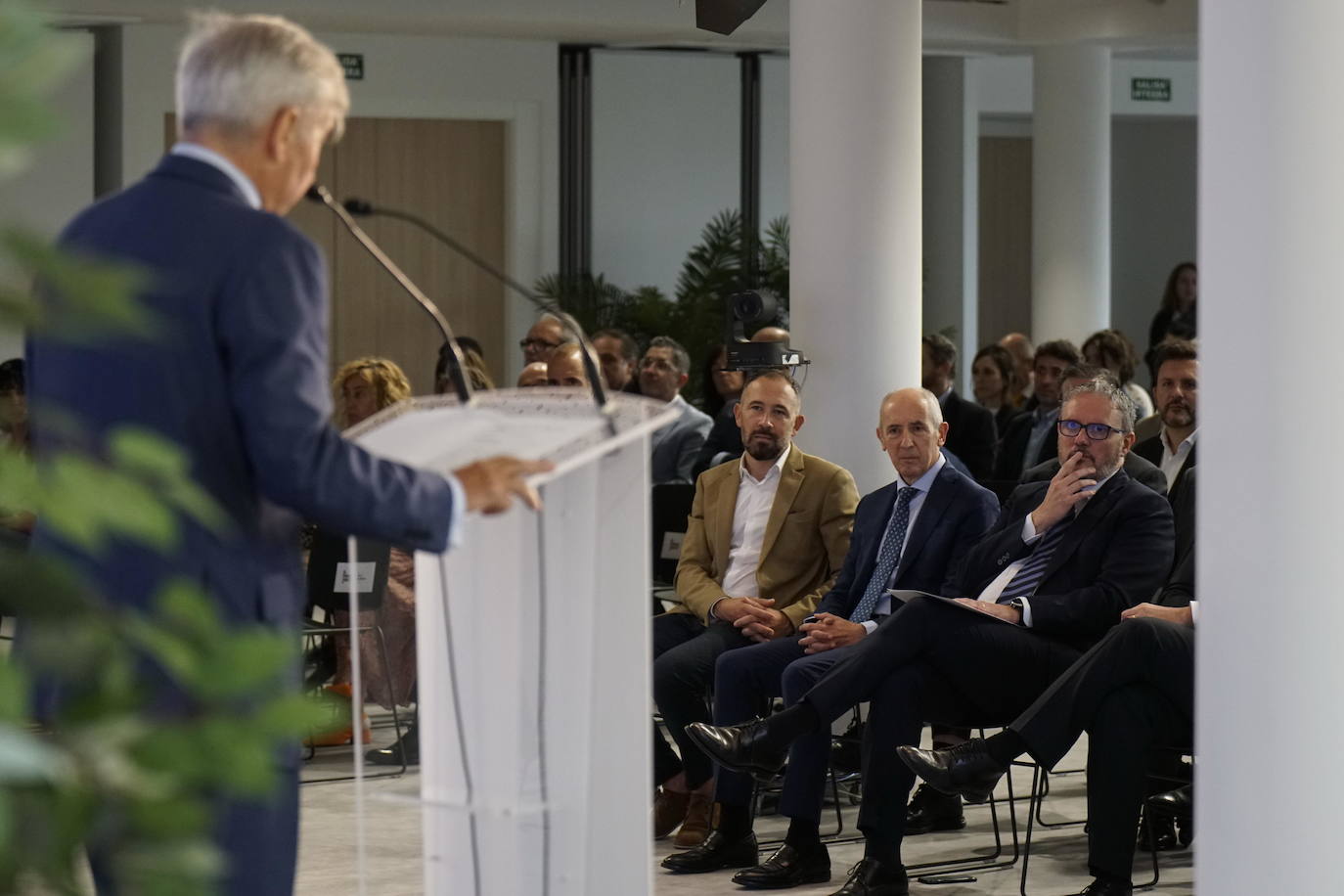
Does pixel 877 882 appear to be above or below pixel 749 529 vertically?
below

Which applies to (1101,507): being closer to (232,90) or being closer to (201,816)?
(232,90)

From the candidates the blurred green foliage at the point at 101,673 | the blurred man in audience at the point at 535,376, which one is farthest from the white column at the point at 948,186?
the blurred green foliage at the point at 101,673

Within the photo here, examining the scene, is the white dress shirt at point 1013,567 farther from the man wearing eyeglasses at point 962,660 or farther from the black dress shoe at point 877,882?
the black dress shoe at point 877,882

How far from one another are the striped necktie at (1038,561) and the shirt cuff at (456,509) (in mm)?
2672

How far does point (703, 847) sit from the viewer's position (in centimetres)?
448

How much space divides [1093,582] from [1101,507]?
0.60ft

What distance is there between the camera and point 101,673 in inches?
20.6

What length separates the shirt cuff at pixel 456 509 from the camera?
1949 mm

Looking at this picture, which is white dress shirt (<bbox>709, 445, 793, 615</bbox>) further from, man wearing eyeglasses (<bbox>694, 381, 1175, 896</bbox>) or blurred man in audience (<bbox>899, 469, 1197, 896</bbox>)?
blurred man in audience (<bbox>899, 469, 1197, 896</bbox>)


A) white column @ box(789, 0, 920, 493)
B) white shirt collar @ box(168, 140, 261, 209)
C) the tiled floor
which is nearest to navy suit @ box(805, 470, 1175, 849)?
the tiled floor

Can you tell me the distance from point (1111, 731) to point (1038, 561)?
27.4 inches

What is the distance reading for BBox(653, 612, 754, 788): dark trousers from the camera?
187 inches

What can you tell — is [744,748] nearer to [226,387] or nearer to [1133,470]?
[1133,470]

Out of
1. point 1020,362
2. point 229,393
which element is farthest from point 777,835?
point 1020,362
